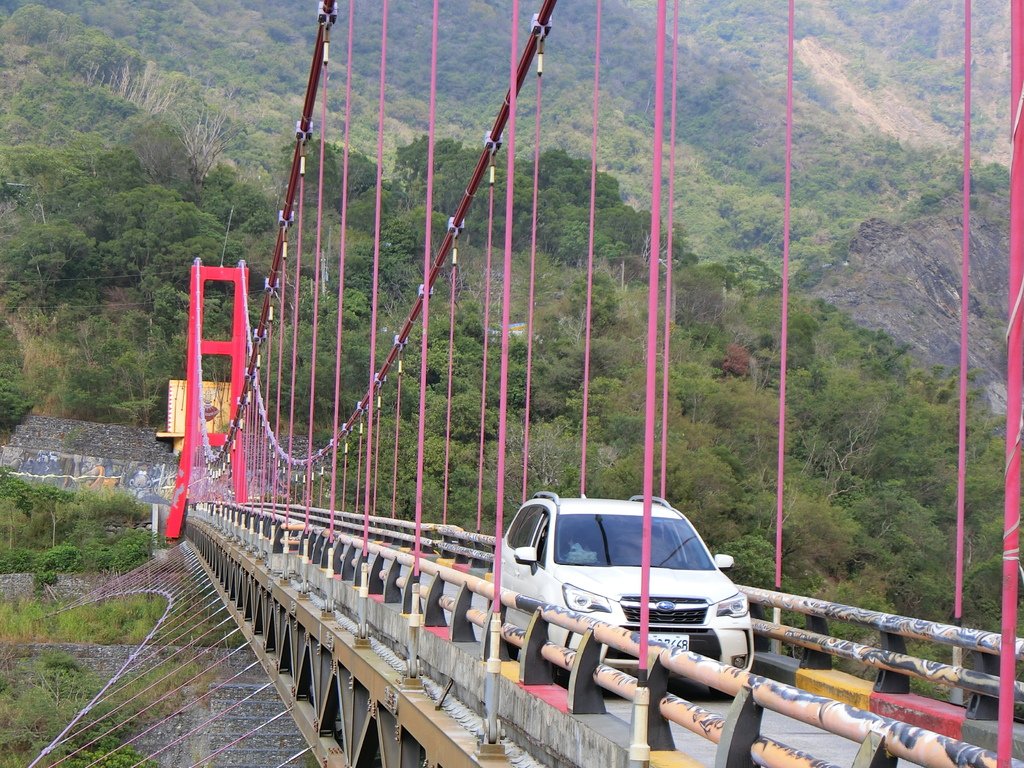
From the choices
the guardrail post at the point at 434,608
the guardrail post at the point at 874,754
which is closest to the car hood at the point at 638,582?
the guardrail post at the point at 434,608

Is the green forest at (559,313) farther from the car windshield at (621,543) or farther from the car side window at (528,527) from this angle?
the car windshield at (621,543)

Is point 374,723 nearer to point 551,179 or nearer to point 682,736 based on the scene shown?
point 682,736

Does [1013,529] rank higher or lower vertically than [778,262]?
lower

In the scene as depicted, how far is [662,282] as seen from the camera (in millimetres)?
57750

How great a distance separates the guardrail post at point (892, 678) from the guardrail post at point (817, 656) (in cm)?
110

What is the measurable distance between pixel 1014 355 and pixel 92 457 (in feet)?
204

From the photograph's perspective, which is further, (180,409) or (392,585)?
(180,409)

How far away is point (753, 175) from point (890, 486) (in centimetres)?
6668

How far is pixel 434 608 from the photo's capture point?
7949 millimetres

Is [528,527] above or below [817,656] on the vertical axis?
above

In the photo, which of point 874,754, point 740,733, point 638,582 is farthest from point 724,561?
point 874,754

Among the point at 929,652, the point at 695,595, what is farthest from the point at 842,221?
the point at 695,595

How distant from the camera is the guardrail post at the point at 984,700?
5.99m

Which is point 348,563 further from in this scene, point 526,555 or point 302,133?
point 302,133
